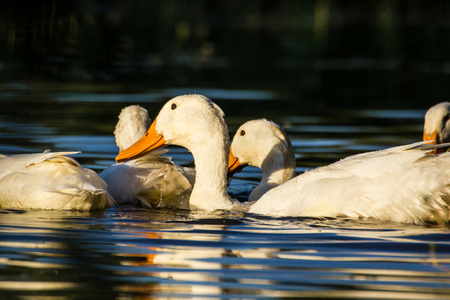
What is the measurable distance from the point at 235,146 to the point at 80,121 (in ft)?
19.7

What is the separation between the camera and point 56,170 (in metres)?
8.50

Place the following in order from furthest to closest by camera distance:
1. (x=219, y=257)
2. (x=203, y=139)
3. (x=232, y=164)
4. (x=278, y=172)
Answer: (x=232, y=164)
(x=278, y=172)
(x=203, y=139)
(x=219, y=257)

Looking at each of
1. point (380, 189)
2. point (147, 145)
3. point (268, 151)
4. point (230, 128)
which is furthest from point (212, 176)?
point (230, 128)

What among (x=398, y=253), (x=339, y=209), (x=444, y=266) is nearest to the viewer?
(x=444, y=266)

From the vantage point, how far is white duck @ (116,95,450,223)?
24.7 feet

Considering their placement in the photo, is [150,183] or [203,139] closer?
[203,139]

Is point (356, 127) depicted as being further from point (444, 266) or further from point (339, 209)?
point (444, 266)

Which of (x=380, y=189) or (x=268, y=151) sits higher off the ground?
(x=380, y=189)

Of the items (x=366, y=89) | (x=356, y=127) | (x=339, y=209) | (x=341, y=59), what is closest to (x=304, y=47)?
(x=341, y=59)

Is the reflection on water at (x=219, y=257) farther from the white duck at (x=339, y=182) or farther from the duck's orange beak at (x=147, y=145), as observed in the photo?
the duck's orange beak at (x=147, y=145)

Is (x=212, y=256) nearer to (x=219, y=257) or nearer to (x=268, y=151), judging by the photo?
(x=219, y=257)

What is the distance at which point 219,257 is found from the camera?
261 inches

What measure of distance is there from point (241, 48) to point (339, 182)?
2695 cm

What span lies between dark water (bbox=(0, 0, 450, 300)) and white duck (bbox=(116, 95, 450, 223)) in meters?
0.14
